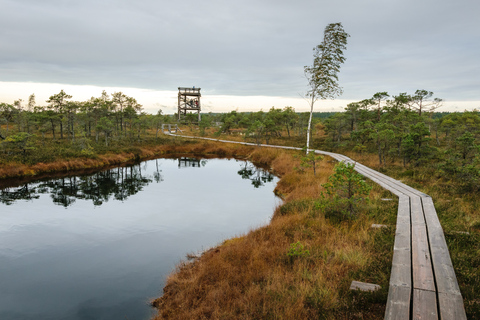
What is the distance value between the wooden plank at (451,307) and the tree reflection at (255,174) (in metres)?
19.5

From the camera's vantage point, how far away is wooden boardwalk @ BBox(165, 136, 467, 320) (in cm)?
439

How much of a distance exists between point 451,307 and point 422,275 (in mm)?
1018

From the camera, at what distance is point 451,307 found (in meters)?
4.44

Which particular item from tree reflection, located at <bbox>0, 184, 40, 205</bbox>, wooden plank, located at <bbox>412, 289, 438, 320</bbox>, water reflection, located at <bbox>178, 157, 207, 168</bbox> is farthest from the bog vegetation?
water reflection, located at <bbox>178, 157, 207, 168</bbox>

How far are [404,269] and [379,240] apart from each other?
2134 millimetres

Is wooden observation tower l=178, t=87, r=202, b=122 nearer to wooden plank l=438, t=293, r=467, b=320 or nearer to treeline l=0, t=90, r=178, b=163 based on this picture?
treeline l=0, t=90, r=178, b=163

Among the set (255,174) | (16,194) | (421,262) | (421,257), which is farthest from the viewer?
(255,174)

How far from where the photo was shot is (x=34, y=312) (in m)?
7.82

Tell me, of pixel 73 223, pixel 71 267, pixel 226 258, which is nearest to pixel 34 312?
pixel 71 267

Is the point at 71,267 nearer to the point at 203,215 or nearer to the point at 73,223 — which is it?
the point at 73,223

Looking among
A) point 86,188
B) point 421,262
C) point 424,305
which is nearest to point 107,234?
point 86,188

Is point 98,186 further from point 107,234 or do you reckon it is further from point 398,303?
point 398,303

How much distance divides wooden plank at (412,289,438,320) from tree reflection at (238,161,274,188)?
63.5 ft

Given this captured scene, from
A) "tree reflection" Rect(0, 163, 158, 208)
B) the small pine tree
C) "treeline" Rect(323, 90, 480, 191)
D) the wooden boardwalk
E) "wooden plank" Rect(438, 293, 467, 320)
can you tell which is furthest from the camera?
"tree reflection" Rect(0, 163, 158, 208)
